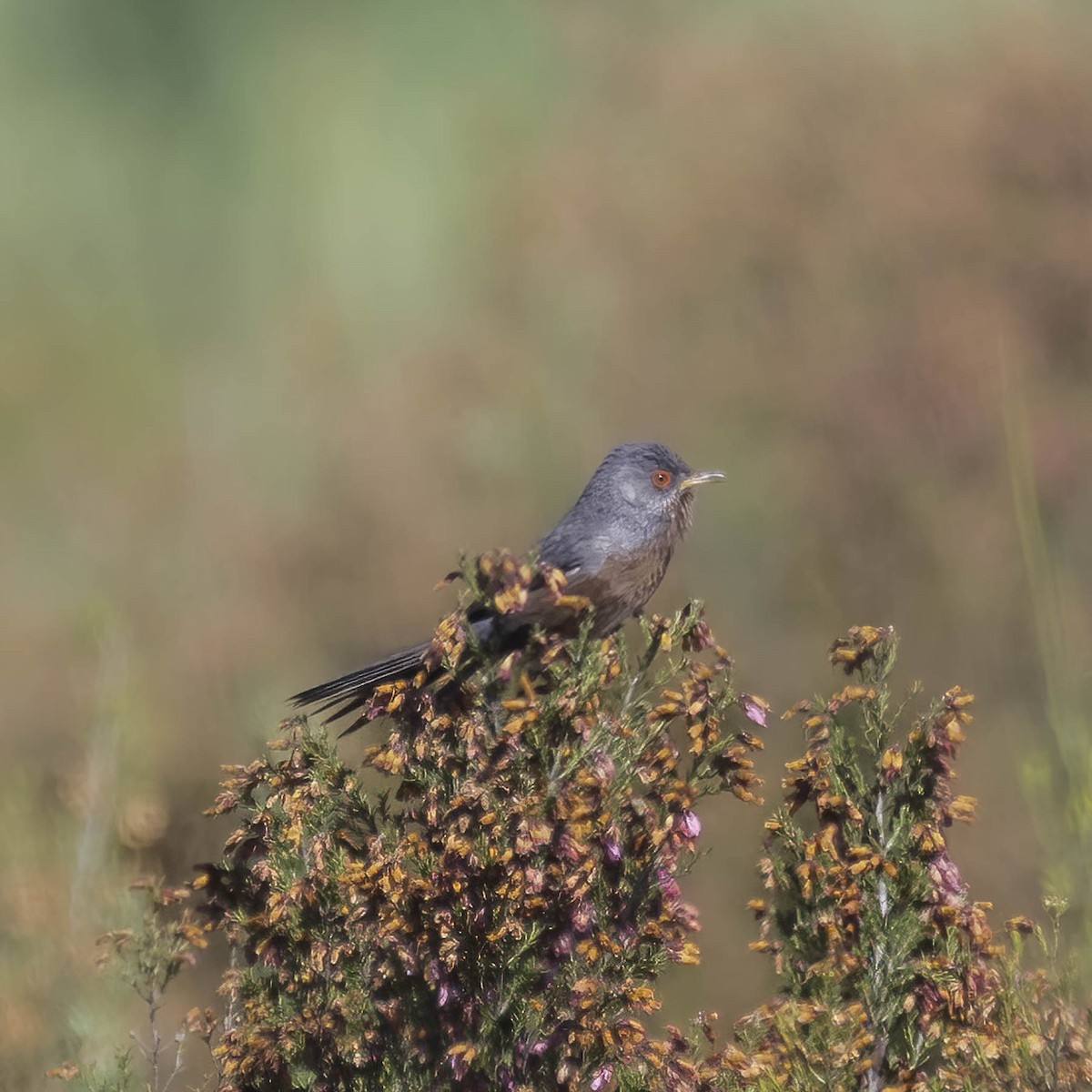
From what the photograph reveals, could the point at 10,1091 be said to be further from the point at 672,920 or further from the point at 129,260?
the point at 129,260

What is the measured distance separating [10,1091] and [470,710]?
115 inches

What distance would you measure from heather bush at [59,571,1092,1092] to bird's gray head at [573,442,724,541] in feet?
5.88

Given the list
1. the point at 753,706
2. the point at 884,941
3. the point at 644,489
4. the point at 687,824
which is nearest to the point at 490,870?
the point at 687,824

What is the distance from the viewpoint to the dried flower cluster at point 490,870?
10.8 ft

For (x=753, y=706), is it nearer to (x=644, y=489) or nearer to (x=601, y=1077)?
(x=601, y=1077)

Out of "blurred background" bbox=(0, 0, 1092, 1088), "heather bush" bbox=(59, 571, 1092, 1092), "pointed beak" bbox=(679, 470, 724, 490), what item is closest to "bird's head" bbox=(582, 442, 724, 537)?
"pointed beak" bbox=(679, 470, 724, 490)

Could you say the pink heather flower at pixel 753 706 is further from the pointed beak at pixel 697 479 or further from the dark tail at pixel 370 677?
the pointed beak at pixel 697 479

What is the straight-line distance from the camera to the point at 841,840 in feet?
12.2

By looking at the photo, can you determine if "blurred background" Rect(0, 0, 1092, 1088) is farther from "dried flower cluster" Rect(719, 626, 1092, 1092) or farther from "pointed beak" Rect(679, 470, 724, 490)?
"pointed beak" Rect(679, 470, 724, 490)

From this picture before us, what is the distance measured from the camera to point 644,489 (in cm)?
557

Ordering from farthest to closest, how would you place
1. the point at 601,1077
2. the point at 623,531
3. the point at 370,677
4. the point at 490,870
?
the point at 623,531 < the point at 370,677 < the point at 601,1077 < the point at 490,870

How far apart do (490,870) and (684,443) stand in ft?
22.6

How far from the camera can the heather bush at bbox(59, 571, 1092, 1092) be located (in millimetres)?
3311

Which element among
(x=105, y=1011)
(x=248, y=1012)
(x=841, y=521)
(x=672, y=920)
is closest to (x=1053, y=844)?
(x=672, y=920)
